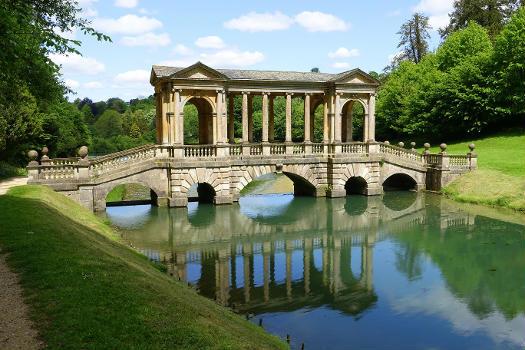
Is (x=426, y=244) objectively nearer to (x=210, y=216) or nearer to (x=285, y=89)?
(x=210, y=216)

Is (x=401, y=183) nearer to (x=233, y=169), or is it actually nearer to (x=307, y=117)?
(x=307, y=117)

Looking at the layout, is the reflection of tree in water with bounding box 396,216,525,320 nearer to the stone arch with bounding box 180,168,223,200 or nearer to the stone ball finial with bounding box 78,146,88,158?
the stone arch with bounding box 180,168,223,200

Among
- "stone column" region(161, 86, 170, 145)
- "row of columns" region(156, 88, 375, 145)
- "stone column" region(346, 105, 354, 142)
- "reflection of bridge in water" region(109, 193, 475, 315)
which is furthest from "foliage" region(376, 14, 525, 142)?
"stone column" region(161, 86, 170, 145)

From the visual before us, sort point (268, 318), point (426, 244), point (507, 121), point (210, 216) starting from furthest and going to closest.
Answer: point (507, 121) < point (210, 216) < point (426, 244) < point (268, 318)

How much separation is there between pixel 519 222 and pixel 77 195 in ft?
78.6

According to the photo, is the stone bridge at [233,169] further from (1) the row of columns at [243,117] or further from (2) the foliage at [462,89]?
(2) the foliage at [462,89]

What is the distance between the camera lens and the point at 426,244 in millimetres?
21297

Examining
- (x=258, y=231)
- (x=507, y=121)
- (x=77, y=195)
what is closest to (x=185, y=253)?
(x=258, y=231)

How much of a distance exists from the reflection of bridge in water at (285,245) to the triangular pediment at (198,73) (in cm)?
819

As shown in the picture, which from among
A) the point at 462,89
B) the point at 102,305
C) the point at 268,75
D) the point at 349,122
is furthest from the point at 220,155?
the point at 462,89

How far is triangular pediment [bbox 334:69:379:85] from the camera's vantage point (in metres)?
32.4

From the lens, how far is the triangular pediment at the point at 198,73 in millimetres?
28469

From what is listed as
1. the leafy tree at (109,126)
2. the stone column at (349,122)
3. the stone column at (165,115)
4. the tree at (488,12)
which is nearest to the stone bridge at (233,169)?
the stone column at (165,115)

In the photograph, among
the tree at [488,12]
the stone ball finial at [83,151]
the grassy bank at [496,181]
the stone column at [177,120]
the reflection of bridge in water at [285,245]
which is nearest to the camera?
the reflection of bridge in water at [285,245]
